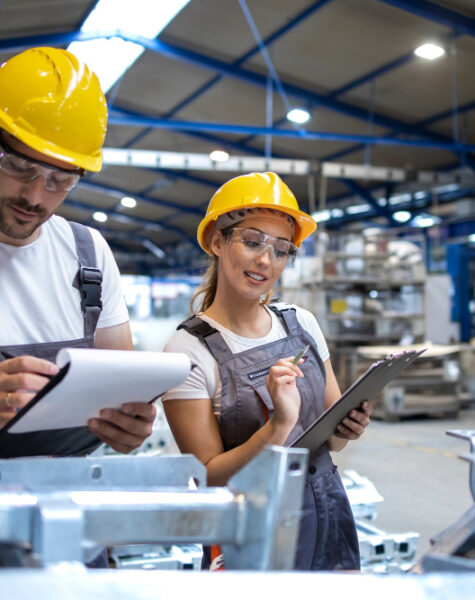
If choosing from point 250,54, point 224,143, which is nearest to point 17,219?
point 250,54

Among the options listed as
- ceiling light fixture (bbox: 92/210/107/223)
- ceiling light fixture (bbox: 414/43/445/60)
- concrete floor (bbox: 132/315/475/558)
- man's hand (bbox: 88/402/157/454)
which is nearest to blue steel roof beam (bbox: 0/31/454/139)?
ceiling light fixture (bbox: 414/43/445/60)

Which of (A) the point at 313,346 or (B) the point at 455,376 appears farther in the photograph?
(B) the point at 455,376

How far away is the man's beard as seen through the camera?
154cm

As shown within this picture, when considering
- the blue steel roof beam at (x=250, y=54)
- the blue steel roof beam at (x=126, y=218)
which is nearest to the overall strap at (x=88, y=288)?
the blue steel roof beam at (x=250, y=54)

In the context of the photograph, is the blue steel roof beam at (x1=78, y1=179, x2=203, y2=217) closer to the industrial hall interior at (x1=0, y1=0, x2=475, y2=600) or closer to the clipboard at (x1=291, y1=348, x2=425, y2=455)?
the industrial hall interior at (x1=0, y1=0, x2=475, y2=600)

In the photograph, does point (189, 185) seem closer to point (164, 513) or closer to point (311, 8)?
point (311, 8)

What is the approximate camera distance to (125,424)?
1308 mm

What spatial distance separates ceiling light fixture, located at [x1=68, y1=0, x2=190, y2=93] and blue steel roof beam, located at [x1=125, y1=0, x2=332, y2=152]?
1460 mm

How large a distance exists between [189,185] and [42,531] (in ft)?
59.4

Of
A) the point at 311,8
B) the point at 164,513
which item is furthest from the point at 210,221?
the point at 311,8

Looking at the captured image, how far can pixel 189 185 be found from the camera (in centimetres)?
1838

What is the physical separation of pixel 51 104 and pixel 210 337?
0.76 metres

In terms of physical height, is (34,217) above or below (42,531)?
above

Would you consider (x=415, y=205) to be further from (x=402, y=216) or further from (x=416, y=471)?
(x=416, y=471)
